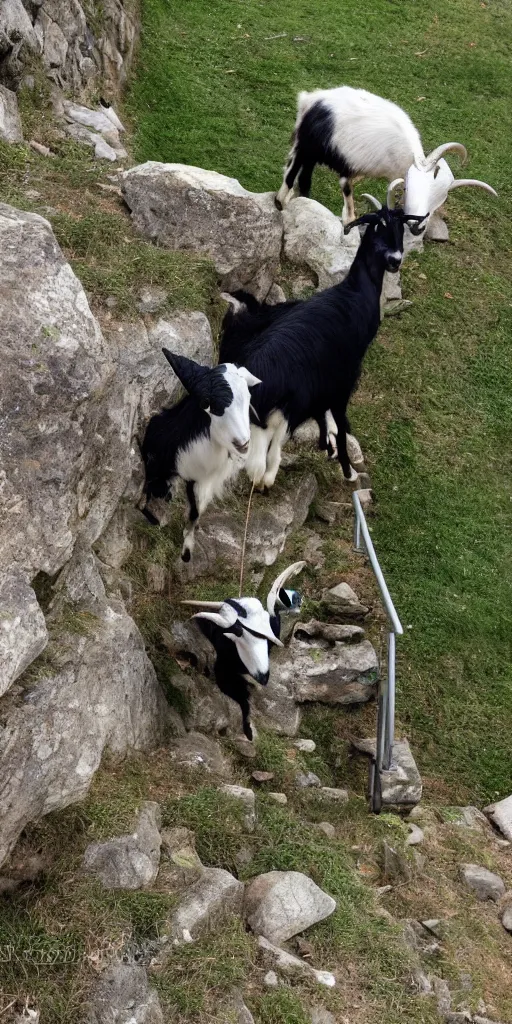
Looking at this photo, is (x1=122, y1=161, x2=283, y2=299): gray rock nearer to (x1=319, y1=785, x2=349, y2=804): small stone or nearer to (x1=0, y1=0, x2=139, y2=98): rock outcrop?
(x1=0, y1=0, x2=139, y2=98): rock outcrop

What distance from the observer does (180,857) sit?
346 cm

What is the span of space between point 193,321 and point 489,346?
12.1 feet

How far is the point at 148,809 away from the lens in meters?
3.54

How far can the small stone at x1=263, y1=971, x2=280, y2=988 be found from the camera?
319 centimetres

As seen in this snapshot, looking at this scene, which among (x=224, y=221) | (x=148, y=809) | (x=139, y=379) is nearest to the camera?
(x=148, y=809)

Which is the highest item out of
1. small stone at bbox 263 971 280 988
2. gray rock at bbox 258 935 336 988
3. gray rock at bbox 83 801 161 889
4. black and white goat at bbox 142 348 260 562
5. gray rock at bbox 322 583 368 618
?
black and white goat at bbox 142 348 260 562

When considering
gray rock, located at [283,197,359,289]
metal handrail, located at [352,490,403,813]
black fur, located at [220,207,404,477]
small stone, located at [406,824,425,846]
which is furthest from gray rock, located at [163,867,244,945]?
gray rock, located at [283,197,359,289]

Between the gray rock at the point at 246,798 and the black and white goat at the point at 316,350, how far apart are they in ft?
5.93

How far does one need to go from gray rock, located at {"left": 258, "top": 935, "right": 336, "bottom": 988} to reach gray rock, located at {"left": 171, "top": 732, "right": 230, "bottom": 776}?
0.88 meters

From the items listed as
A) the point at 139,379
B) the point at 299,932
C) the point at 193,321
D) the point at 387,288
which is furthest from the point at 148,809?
the point at 387,288

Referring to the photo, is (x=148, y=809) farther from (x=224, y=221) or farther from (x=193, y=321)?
(x=224, y=221)

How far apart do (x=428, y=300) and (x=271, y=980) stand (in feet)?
20.1

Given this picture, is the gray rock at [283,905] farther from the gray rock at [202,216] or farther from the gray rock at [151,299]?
the gray rock at [202,216]

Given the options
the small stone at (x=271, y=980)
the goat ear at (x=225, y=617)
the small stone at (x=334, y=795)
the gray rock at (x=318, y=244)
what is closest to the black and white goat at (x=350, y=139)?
the gray rock at (x=318, y=244)
